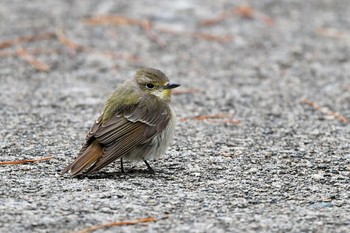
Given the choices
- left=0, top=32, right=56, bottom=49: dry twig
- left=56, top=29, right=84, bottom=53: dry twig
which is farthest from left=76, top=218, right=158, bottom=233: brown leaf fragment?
left=0, top=32, right=56, bottom=49: dry twig

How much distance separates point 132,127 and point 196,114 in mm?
2257

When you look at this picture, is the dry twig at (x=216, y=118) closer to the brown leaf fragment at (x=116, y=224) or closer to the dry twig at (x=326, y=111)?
the dry twig at (x=326, y=111)

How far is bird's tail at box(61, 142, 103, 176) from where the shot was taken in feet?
19.5

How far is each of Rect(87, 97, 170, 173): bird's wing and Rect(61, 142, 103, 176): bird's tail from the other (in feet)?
0.12

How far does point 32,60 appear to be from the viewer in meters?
10.4

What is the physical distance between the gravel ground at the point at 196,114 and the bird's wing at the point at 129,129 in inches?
9.1

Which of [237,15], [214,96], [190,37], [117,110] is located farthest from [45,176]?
[237,15]

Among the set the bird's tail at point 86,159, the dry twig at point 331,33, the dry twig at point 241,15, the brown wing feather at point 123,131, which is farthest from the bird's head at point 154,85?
the dry twig at point 331,33

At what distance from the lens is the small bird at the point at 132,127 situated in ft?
20.0

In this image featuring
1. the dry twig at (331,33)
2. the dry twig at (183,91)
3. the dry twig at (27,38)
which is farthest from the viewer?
the dry twig at (331,33)

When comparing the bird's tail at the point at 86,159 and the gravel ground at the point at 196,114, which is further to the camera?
the bird's tail at the point at 86,159

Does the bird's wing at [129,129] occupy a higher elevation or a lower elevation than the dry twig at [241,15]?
lower

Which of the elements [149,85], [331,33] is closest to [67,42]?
[331,33]

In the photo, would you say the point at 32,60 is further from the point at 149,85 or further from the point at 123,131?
the point at 123,131
